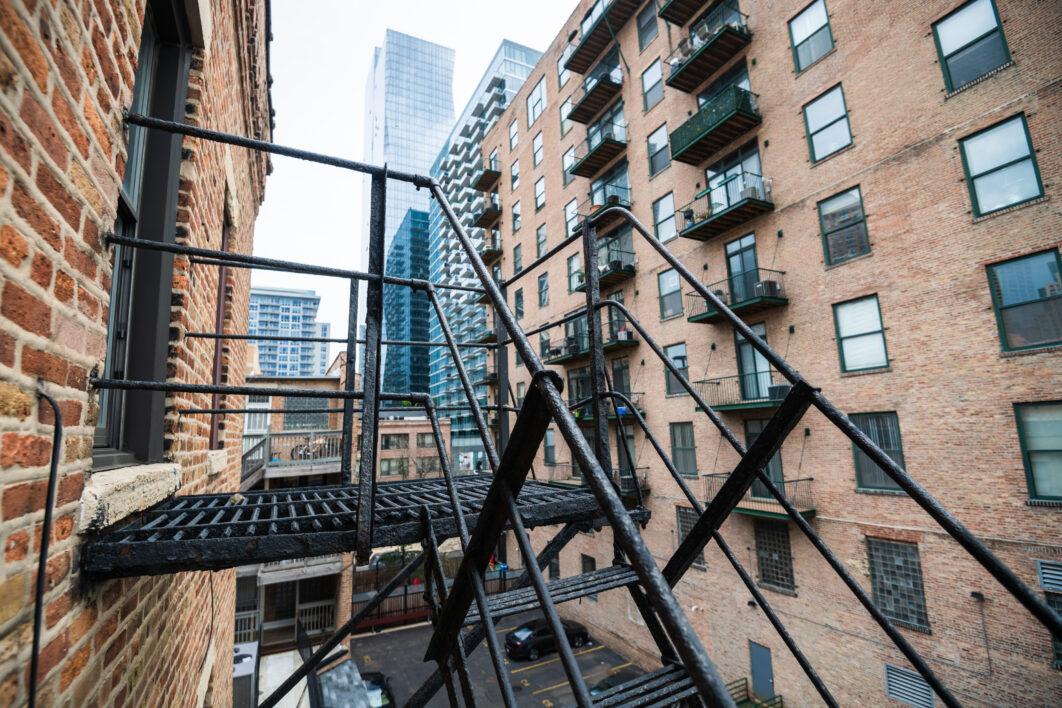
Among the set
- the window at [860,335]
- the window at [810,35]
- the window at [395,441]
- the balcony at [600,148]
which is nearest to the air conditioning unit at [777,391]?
the window at [860,335]

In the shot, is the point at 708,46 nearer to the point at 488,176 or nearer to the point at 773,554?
the point at 773,554

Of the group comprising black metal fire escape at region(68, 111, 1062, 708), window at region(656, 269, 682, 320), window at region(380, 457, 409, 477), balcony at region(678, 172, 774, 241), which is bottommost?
window at region(380, 457, 409, 477)

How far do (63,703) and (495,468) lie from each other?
1.31 meters

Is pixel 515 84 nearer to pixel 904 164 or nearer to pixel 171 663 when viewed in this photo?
pixel 904 164

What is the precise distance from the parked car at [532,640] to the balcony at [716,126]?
17.0 meters

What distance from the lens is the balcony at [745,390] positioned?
12898 millimetres

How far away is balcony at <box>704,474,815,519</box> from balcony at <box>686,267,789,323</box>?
453 cm

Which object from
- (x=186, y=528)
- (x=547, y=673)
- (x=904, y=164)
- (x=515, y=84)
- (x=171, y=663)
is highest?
(x=515, y=84)

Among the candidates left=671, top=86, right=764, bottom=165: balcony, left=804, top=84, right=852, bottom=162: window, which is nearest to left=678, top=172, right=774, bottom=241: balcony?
left=671, top=86, right=764, bottom=165: balcony

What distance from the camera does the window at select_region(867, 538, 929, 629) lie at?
10.2m

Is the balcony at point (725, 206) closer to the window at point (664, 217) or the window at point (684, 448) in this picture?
the window at point (664, 217)

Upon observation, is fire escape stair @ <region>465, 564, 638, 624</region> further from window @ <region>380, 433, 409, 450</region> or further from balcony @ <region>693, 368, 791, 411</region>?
window @ <region>380, 433, 409, 450</region>

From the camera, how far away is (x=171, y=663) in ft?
8.82

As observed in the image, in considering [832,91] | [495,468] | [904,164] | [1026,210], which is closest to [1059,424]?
[1026,210]
